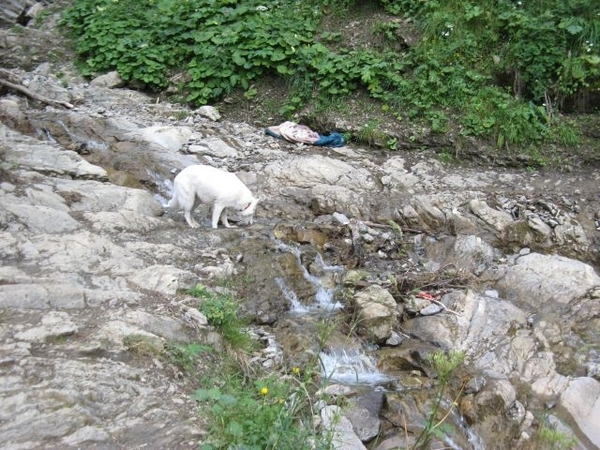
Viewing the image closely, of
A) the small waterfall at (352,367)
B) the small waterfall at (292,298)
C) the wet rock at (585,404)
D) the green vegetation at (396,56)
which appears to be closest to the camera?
the wet rock at (585,404)

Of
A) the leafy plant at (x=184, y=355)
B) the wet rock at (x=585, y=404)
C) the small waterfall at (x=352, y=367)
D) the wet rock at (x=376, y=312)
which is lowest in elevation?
the small waterfall at (x=352, y=367)

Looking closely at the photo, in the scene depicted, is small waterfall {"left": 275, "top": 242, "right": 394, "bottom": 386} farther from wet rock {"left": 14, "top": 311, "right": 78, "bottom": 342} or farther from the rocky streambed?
wet rock {"left": 14, "top": 311, "right": 78, "bottom": 342}

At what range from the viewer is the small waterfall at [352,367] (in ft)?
18.7

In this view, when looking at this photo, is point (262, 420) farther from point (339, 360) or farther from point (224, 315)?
point (339, 360)

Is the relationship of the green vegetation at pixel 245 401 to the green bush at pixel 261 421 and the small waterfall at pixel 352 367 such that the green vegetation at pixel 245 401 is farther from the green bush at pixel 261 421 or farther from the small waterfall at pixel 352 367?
the small waterfall at pixel 352 367

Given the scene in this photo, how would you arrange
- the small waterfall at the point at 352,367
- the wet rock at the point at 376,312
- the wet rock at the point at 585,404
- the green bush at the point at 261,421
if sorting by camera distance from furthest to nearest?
the wet rock at the point at 376,312 → the small waterfall at the point at 352,367 → the wet rock at the point at 585,404 → the green bush at the point at 261,421

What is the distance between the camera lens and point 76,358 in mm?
3990

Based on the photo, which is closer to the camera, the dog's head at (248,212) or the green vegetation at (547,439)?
the green vegetation at (547,439)

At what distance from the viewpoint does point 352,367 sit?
5.85m

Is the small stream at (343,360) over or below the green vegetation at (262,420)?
below

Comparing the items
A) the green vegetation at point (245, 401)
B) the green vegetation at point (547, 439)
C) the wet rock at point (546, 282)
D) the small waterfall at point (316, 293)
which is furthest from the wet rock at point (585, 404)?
the green vegetation at point (245, 401)

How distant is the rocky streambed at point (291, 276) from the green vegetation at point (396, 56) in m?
1.11

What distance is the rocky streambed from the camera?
395 cm

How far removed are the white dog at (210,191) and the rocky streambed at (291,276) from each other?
11.5 inches
